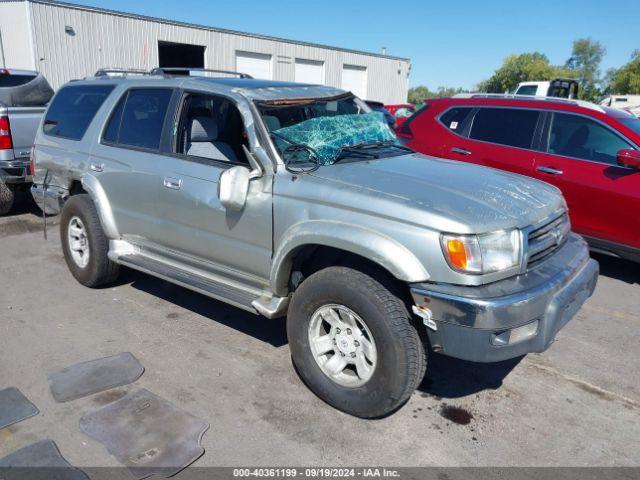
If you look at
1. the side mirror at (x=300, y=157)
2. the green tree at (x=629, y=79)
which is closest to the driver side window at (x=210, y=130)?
the side mirror at (x=300, y=157)

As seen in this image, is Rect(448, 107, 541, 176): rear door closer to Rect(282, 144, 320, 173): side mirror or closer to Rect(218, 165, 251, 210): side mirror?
Rect(282, 144, 320, 173): side mirror

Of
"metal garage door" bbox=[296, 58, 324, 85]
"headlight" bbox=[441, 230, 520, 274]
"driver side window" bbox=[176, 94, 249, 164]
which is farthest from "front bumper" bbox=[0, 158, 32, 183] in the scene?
"metal garage door" bbox=[296, 58, 324, 85]

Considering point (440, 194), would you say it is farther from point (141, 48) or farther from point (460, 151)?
point (141, 48)

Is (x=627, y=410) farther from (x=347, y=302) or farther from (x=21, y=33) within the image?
(x=21, y=33)

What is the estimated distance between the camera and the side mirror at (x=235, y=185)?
350 cm

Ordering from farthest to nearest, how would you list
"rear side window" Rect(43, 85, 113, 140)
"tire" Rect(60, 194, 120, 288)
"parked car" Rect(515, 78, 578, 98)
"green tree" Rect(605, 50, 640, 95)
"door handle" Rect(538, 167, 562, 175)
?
1. "green tree" Rect(605, 50, 640, 95)
2. "parked car" Rect(515, 78, 578, 98)
3. "door handle" Rect(538, 167, 562, 175)
4. "rear side window" Rect(43, 85, 113, 140)
5. "tire" Rect(60, 194, 120, 288)

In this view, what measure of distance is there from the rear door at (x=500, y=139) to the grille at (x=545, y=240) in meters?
2.56

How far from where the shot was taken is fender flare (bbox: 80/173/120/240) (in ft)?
15.3

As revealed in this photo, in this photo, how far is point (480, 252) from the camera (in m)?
2.81

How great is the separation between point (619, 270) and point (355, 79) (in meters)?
26.2

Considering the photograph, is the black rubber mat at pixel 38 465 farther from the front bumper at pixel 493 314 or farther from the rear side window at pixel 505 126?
the rear side window at pixel 505 126

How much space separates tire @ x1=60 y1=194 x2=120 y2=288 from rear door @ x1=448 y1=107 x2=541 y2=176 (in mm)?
4032

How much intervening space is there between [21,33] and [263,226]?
57.2 ft

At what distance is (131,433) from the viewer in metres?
3.02
